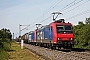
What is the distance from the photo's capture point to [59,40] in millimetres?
25438

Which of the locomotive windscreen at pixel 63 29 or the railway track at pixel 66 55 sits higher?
the locomotive windscreen at pixel 63 29

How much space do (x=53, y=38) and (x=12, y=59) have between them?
379 inches

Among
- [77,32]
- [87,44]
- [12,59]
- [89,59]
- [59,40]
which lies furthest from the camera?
[77,32]

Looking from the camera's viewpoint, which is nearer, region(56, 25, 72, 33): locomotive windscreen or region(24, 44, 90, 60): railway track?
region(24, 44, 90, 60): railway track

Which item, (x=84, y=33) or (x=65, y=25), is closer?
(x=65, y=25)

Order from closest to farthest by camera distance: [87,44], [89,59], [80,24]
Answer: [89,59] → [87,44] → [80,24]

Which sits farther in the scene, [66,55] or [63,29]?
[63,29]

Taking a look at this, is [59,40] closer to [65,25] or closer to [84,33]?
[65,25]

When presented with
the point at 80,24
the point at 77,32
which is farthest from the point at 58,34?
the point at 80,24

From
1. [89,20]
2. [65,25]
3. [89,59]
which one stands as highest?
[89,20]

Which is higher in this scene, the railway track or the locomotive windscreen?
the locomotive windscreen

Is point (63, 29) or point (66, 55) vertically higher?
point (63, 29)

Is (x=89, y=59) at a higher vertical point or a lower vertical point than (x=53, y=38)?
lower

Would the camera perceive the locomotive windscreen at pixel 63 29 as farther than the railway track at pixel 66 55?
Yes
